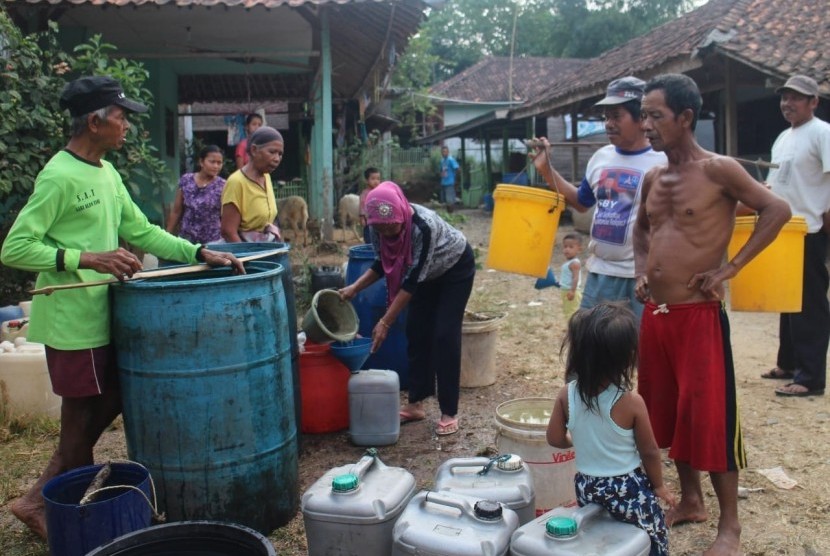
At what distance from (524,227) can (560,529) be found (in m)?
2.30

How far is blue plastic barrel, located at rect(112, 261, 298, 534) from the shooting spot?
2.81 metres

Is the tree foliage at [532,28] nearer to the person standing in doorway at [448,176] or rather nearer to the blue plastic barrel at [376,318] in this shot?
the person standing in doorway at [448,176]

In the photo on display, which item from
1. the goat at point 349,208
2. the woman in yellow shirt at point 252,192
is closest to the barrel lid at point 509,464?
the woman in yellow shirt at point 252,192

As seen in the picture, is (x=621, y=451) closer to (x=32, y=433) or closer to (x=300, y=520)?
(x=300, y=520)

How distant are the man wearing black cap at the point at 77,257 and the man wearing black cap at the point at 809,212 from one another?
4.06 metres

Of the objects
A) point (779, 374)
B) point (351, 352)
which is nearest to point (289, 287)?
point (351, 352)

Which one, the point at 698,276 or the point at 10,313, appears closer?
the point at 698,276

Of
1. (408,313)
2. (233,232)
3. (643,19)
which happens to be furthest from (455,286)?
(643,19)

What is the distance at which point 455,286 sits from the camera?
414cm

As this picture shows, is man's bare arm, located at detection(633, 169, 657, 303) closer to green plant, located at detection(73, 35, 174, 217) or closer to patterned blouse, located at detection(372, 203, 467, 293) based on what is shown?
patterned blouse, located at detection(372, 203, 467, 293)

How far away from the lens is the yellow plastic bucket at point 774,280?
3.79 m

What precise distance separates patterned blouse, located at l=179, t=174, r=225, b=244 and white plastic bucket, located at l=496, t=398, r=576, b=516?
3276 millimetres

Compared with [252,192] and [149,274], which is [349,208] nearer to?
[252,192]

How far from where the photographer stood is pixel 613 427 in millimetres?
2410
